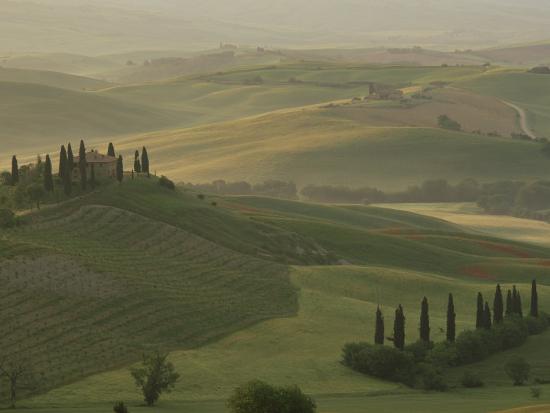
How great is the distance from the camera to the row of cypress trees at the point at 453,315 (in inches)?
3068

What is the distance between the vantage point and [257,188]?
647 feet

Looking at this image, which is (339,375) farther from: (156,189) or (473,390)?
(156,189)

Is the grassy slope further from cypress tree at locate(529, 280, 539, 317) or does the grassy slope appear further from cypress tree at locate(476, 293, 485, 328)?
cypress tree at locate(529, 280, 539, 317)

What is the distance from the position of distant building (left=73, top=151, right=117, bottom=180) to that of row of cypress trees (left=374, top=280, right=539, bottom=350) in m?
33.7

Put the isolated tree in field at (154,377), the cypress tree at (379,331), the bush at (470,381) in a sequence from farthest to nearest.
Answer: the cypress tree at (379,331), the bush at (470,381), the isolated tree in field at (154,377)

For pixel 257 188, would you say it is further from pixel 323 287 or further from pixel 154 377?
pixel 154 377

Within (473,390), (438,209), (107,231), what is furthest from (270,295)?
(438,209)

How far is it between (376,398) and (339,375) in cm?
512

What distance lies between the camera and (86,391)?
6612 cm

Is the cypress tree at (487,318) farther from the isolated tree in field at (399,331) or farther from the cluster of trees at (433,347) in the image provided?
the isolated tree in field at (399,331)

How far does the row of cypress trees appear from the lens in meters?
77.9

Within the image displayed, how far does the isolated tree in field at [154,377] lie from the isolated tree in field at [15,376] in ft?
16.9

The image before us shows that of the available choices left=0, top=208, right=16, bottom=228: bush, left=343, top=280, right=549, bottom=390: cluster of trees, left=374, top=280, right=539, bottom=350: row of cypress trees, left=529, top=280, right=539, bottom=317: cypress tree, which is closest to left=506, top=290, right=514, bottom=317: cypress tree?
left=374, top=280, right=539, bottom=350: row of cypress trees

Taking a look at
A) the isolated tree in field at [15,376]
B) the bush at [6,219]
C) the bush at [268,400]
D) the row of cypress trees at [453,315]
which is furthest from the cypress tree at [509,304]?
the bush at [268,400]
